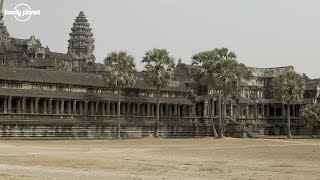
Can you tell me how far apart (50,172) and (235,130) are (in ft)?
217

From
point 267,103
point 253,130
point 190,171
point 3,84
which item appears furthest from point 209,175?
point 267,103

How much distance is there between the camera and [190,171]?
29766 millimetres

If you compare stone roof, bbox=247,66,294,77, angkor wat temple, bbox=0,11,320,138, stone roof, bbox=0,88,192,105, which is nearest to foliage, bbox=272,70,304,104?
angkor wat temple, bbox=0,11,320,138

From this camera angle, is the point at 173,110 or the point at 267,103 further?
the point at 267,103

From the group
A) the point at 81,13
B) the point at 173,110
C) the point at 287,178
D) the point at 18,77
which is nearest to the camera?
the point at 287,178

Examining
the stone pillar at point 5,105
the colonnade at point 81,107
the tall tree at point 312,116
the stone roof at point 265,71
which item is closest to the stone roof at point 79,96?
the colonnade at point 81,107

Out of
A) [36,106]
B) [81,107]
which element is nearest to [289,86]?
[81,107]

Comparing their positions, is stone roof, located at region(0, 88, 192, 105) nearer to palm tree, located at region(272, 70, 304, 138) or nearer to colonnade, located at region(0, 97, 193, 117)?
colonnade, located at region(0, 97, 193, 117)

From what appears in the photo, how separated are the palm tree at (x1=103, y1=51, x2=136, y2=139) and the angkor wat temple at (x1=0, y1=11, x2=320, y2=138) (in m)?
5.65

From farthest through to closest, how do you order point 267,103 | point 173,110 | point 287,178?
point 267,103 < point 173,110 < point 287,178

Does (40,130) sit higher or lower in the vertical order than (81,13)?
lower

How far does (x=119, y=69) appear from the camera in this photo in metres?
78.9

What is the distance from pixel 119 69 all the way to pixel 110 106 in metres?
10.2

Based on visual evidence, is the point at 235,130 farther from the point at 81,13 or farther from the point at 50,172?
the point at 81,13
